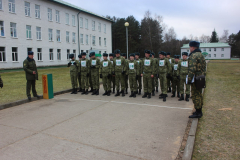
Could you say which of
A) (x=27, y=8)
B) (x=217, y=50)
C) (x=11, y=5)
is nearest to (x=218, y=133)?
(x=11, y=5)

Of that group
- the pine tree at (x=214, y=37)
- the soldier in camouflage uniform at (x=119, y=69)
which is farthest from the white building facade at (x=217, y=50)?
the soldier in camouflage uniform at (x=119, y=69)

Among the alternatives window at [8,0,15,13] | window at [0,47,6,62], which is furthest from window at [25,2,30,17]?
window at [0,47,6,62]

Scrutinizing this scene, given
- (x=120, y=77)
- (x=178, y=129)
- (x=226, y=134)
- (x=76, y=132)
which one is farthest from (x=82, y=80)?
(x=226, y=134)

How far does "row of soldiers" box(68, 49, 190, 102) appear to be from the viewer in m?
8.92

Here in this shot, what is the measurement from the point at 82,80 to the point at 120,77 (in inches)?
86.6

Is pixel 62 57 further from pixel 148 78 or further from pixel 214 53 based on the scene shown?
pixel 214 53

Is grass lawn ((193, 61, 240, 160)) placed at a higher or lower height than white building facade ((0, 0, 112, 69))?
lower

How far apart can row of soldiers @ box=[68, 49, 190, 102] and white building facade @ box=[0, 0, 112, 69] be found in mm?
23035

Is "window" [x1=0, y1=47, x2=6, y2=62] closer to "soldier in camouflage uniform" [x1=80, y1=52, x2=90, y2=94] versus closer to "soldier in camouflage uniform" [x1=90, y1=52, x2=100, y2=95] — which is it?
"soldier in camouflage uniform" [x1=80, y1=52, x2=90, y2=94]

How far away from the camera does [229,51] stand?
95812 millimetres

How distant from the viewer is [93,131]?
4.98 meters

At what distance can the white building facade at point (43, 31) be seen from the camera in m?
28.5

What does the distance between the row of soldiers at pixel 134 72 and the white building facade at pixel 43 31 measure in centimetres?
2304

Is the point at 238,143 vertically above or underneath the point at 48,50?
underneath
